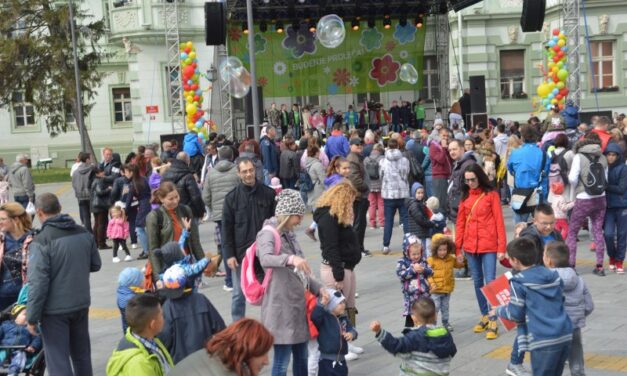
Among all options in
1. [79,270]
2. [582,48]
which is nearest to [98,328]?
Answer: [79,270]

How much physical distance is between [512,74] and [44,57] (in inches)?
750

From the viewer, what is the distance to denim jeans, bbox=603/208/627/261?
12.4 m

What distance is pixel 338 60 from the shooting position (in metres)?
33.3

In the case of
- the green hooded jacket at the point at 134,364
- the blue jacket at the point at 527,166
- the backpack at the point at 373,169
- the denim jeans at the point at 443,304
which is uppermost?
the blue jacket at the point at 527,166

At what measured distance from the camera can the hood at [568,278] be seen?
700 centimetres

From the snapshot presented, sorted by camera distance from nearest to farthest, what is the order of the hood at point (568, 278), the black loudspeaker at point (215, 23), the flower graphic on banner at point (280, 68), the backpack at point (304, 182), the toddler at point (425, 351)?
the toddler at point (425, 351) → the hood at point (568, 278) → the backpack at point (304, 182) → the black loudspeaker at point (215, 23) → the flower graphic on banner at point (280, 68)

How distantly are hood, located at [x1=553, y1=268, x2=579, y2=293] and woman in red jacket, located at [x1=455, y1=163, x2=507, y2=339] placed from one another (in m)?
2.10

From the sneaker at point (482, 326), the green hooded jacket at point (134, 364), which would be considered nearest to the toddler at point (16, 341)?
the green hooded jacket at point (134, 364)

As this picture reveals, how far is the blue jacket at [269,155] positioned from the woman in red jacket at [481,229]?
1057 cm

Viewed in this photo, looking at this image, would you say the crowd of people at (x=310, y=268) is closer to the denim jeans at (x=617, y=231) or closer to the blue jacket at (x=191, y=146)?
the denim jeans at (x=617, y=231)

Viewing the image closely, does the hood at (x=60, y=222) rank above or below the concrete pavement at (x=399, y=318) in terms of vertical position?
above

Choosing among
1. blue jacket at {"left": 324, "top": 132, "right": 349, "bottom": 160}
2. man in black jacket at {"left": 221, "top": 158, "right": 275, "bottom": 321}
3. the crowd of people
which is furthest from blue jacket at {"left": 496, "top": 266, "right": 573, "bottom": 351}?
blue jacket at {"left": 324, "top": 132, "right": 349, "bottom": 160}

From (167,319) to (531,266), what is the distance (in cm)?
251

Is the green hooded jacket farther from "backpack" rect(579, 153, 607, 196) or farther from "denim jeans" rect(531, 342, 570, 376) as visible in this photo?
"backpack" rect(579, 153, 607, 196)
